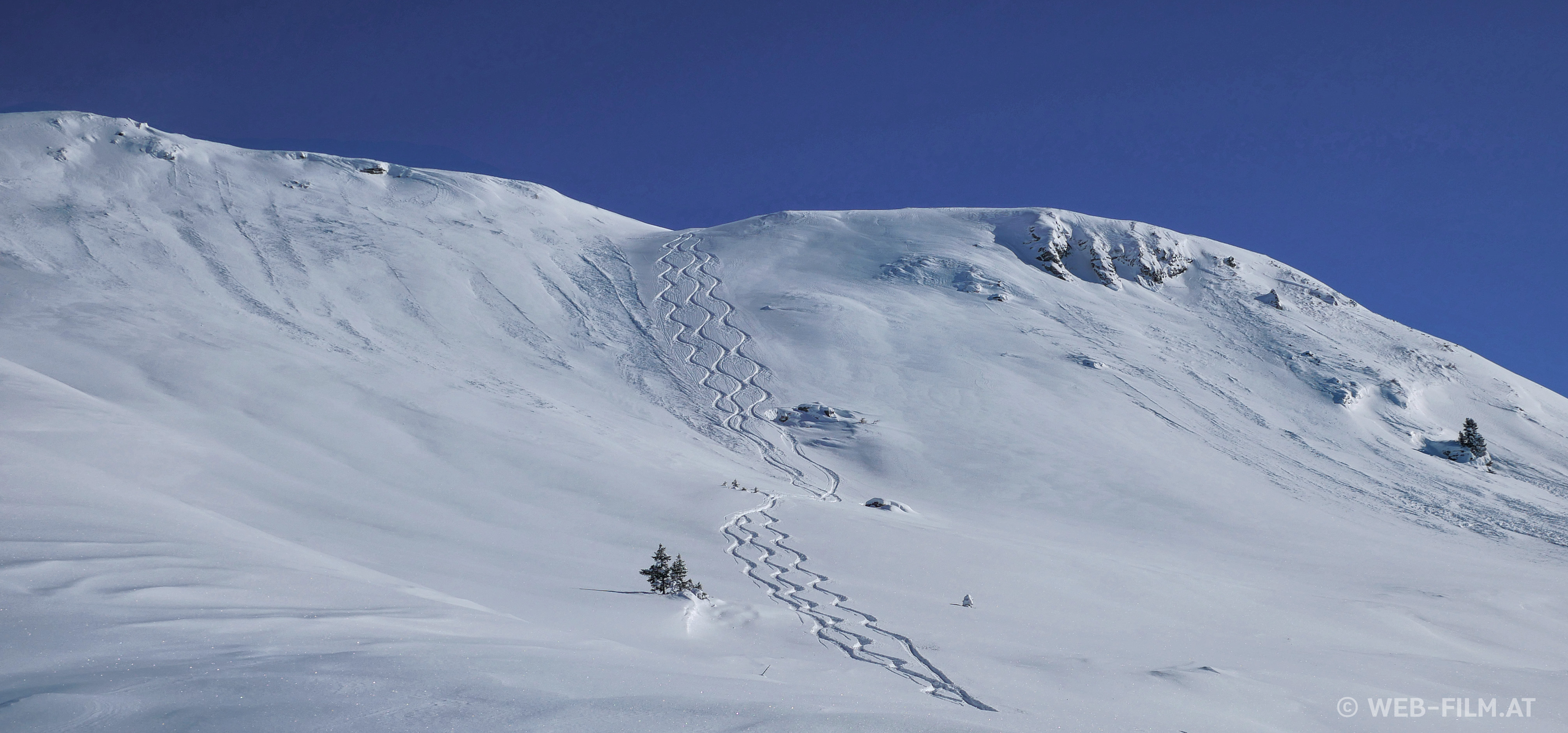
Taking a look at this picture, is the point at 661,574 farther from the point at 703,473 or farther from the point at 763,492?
the point at 703,473

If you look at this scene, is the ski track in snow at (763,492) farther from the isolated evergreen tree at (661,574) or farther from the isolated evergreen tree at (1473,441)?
the isolated evergreen tree at (1473,441)

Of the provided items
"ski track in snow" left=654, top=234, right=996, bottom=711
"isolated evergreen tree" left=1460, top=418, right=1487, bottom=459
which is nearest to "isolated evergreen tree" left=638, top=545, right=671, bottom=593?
"ski track in snow" left=654, top=234, right=996, bottom=711

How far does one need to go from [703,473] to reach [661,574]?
7.77 m

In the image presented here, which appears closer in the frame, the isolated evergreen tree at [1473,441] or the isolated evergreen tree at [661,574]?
the isolated evergreen tree at [661,574]

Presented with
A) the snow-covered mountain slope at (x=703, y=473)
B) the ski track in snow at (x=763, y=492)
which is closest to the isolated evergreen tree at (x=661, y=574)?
the snow-covered mountain slope at (x=703, y=473)

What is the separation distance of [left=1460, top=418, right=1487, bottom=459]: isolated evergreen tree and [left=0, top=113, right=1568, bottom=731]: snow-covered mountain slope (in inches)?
32.4

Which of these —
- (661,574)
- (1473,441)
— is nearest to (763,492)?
(661,574)

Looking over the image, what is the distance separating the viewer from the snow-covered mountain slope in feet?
15.9

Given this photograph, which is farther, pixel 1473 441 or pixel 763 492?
pixel 1473 441

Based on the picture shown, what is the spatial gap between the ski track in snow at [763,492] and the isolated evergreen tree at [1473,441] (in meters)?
22.2

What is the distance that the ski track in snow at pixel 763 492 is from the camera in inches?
307

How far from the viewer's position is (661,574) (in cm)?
916

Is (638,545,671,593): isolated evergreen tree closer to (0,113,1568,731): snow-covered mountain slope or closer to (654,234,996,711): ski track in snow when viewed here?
(0,113,1568,731): snow-covered mountain slope

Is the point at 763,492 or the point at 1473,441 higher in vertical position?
the point at 1473,441
